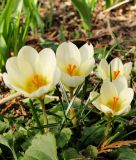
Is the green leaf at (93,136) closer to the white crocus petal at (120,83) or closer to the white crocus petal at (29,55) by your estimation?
the white crocus petal at (120,83)

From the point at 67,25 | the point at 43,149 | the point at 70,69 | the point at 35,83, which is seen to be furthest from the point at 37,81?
the point at 67,25

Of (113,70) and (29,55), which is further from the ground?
(29,55)

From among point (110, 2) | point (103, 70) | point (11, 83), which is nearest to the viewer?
point (11, 83)

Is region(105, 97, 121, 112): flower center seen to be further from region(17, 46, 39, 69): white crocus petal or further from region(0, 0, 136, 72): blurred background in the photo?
region(0, 0, 136, 72): blurred background

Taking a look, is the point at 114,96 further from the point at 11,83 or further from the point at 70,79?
the point at 11,83

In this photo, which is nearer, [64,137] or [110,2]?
[64,137]

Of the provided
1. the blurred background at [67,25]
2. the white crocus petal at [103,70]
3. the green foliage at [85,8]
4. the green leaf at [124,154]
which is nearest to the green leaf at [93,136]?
the green leaf at [124,154]
